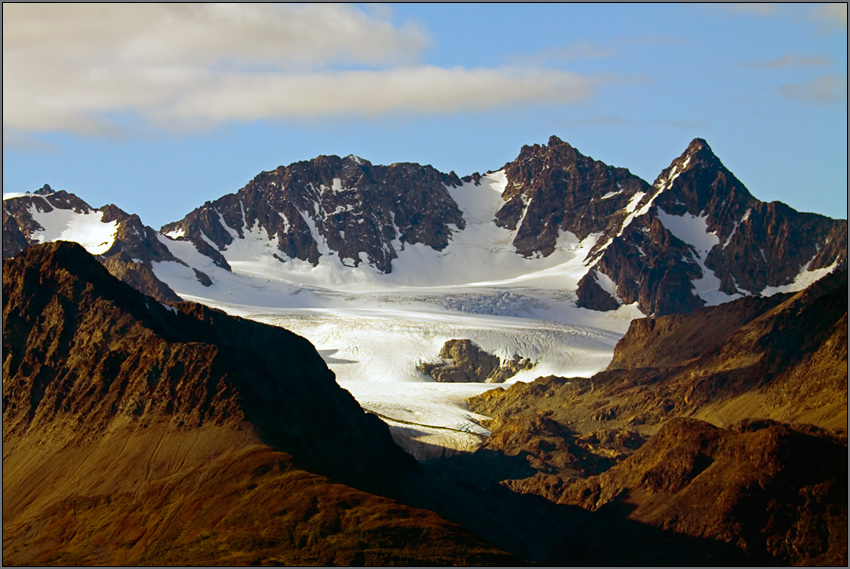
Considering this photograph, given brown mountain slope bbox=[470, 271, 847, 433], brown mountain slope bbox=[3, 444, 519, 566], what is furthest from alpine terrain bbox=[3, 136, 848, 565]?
brown mountain slope bbox=[470, 271, 847, 433]

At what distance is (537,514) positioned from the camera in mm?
139250

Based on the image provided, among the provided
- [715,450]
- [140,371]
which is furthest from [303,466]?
[715,450]

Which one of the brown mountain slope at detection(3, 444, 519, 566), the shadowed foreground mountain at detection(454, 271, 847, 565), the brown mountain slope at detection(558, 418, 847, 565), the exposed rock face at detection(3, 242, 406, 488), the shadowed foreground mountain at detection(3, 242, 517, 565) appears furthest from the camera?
the shadowed foreground mountain at detection(454, 271, 847, 565)

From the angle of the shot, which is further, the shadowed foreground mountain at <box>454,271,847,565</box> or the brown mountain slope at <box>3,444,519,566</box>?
the shadowed foreground mountain at <box>454,271,847,565</box>

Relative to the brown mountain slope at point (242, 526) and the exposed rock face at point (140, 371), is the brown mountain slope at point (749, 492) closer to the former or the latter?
the exposed rock face at point (140, 371)

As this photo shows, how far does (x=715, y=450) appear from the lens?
417ft

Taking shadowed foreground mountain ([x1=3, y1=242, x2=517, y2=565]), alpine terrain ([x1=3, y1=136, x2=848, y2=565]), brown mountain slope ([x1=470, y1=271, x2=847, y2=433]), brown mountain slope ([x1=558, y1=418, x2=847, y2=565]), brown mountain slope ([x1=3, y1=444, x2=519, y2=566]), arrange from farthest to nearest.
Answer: brown mountain slope ([x1=470, y1=271, x2=847, y2=433]) → brown mountain slope ([x1=558, y1=418, x2=847, y2=565]) → alpine terrain ([x1=3, y1=136, x2=848, y2=565]) → shadowed foreground mountain ([x1=3, y1=242, x2=517, y2=565]) → brown mountain slope ([x1=3, y1=444, x2=519, y2=566])

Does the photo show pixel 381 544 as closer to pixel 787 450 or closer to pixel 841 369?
pixel 787 450

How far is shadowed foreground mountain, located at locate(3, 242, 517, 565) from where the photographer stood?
92.9 metres

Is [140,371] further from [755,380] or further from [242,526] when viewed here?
[755,380]

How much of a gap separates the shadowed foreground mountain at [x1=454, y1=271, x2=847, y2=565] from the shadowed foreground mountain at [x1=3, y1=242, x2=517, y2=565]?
737 inches

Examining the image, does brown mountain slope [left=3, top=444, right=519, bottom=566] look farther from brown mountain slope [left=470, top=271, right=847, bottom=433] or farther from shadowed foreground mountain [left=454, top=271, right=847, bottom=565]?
brown mountain slope [left=470, top=271, right=847, bottom=433]

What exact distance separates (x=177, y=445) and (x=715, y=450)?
160 ft

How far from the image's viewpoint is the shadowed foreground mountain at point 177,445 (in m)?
92.9
